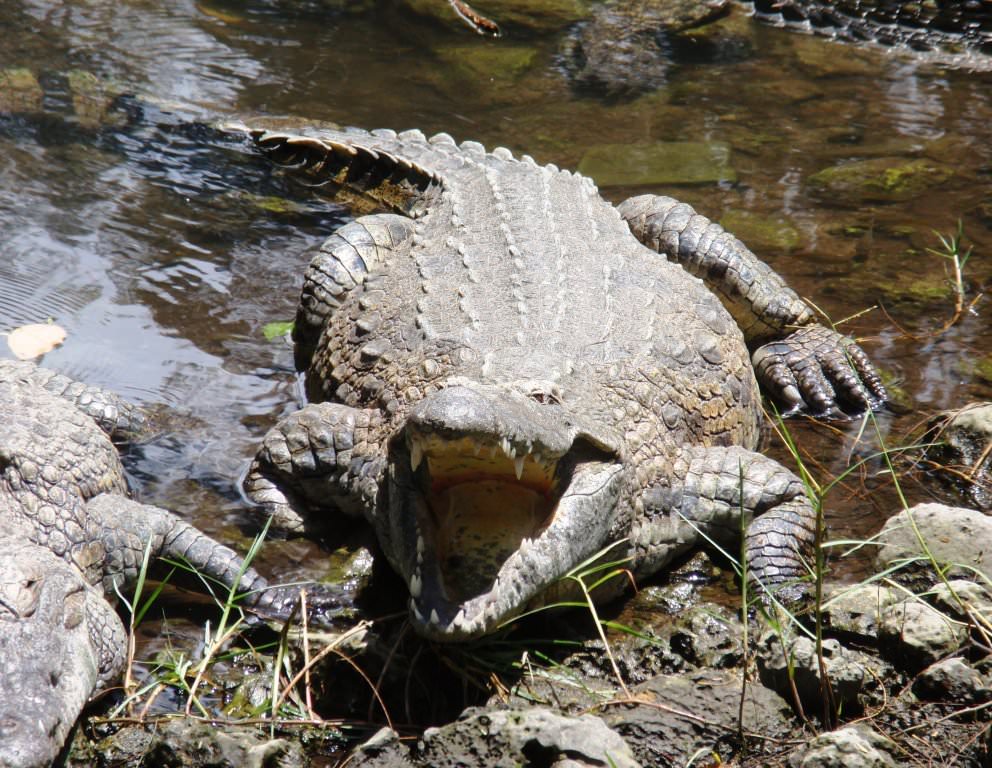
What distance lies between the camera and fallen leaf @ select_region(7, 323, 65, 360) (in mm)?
5289

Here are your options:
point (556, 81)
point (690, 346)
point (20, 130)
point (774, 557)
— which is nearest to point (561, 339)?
point (690, 346)

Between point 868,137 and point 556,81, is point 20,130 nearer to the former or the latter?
point 556,81

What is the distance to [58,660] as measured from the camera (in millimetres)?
3053

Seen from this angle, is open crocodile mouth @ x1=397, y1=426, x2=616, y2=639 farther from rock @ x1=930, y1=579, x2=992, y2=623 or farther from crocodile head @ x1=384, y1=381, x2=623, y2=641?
rock @ x1=930, y1=579, x2=992, y2=623

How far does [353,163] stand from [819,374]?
319 centimetres

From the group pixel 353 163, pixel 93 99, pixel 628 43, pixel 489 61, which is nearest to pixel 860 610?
pixel 353 163

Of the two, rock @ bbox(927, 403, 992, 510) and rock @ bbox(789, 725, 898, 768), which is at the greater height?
rock @ bbox(789, 725, 898, 768)

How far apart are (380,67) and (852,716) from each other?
Answer: 311 inches

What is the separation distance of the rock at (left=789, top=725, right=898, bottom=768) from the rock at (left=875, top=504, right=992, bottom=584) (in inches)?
32.2

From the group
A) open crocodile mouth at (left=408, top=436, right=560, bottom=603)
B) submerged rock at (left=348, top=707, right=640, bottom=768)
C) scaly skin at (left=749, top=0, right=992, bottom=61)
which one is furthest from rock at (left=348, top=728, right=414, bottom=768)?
scaly skin at (left=749, top=0, right=992, bottom=61)

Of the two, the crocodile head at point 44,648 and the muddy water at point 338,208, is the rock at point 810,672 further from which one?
the crocodile head at point 44,648

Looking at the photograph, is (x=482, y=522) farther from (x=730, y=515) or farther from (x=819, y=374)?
(x=819, y=374)

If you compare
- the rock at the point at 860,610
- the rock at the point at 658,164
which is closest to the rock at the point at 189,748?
the rock at the point at 860,610

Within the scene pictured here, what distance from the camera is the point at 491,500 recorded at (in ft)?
11.5
